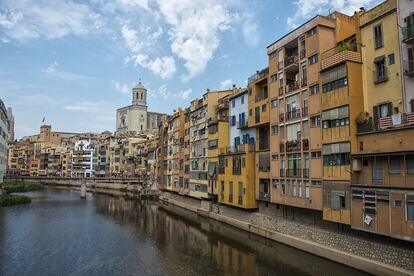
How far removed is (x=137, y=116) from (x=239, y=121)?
134007mm

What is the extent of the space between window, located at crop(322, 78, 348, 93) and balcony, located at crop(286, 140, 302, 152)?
20.4ft

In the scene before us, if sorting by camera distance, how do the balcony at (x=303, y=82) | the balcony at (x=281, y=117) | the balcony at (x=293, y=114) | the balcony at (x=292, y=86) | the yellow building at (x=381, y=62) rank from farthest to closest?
the balcony at (x=281, y=117)
the balcony at (x=292, y=86)
the balcony at (x=293, y=114)
the balcony at (x=303, y=82)
the yellow building at (x=381, y=62)

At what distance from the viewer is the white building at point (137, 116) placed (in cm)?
17550

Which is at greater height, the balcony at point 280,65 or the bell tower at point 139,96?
the bell tower at point 139,96

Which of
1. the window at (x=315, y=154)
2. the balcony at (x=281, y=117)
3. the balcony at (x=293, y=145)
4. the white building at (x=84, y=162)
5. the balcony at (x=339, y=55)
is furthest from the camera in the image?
the white building at (x=84, y=162)

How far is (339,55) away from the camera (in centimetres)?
2970

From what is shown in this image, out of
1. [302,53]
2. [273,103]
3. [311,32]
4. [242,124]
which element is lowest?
[242,124]

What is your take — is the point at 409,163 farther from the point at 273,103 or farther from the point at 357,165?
the point at 273,103

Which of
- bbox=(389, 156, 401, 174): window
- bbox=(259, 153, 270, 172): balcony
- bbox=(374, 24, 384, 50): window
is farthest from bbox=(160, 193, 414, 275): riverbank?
bbox=(374, 24, 384, 50): window

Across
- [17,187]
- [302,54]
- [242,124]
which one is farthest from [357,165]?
[17,187]

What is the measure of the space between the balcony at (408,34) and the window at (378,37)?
211cm

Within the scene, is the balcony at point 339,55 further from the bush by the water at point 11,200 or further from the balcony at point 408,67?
the bush by the water at point 11,200

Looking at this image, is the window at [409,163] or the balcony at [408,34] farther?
the balcony at [408,34]

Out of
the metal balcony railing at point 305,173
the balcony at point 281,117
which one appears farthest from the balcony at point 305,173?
the balcony at point 281,117
